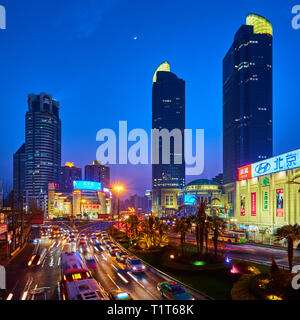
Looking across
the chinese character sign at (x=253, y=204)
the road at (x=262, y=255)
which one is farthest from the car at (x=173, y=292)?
the chinese character sign at (x=253, y=204)

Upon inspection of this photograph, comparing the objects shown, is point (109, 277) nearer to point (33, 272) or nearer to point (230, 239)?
point (33, 272)

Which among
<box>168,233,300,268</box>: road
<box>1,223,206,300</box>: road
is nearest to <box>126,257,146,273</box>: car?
<box>1,223,206,300</box>: road

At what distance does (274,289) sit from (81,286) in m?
14.8

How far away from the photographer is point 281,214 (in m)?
65.1

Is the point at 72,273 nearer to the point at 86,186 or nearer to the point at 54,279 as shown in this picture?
the point at 54,279

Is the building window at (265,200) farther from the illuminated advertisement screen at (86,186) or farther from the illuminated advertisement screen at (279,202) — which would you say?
the illuminated advertisement screen at (86,186)

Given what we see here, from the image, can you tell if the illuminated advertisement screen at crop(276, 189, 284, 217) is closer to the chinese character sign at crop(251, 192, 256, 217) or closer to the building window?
the building window

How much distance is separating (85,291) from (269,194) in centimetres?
6587

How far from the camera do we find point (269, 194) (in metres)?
71.6

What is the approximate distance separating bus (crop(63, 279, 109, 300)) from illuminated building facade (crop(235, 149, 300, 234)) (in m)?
48.1

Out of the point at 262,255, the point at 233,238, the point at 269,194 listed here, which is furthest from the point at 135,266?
the point at 269,194

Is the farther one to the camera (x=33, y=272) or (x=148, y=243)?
(x=148, y=243)
